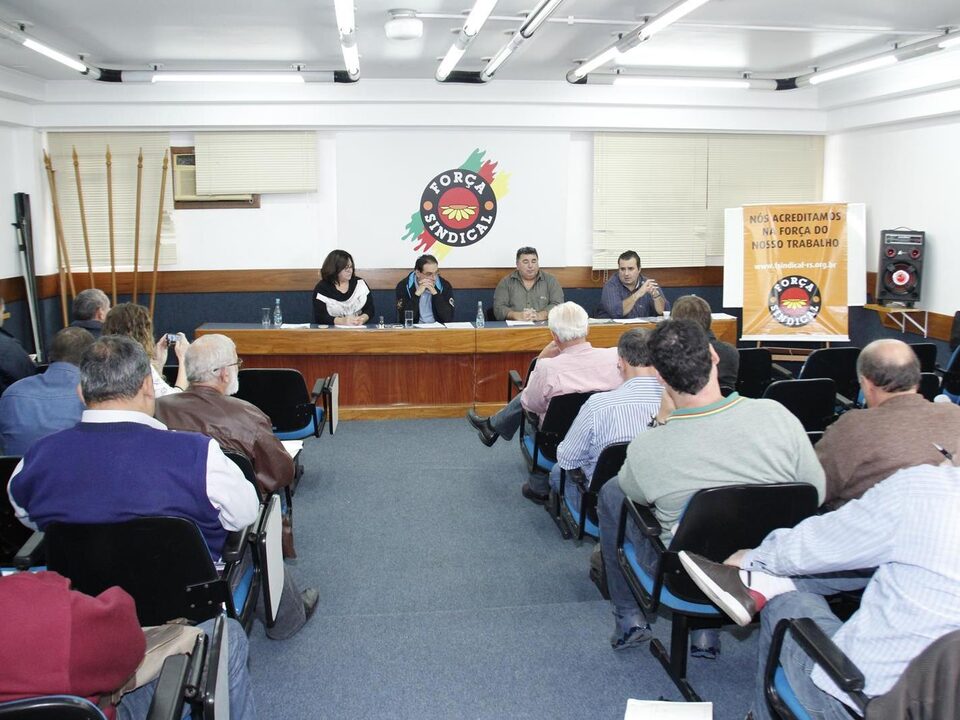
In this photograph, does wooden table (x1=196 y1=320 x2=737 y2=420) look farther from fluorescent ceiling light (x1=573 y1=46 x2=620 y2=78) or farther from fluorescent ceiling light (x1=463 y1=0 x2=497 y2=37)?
fluorescent ceiling light (x1=463 y1=0 x2=497 y2=37)

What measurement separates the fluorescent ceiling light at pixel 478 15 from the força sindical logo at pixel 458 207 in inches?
116

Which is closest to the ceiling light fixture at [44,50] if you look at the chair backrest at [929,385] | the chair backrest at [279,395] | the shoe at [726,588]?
the chair backrest at [279,395]

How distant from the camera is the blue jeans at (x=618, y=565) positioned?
9.25 feet

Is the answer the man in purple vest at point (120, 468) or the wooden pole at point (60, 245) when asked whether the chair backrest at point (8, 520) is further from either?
the wooden pole at point (60, 245)

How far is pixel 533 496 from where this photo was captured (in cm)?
459

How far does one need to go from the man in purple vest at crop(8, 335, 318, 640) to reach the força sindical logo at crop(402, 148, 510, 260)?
553 cm

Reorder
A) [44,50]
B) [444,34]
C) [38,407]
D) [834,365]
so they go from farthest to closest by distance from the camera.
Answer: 1. [444,34]
2. [44,50]
3. [834,365]
4. [38,407]

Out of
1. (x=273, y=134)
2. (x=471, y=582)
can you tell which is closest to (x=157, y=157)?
(x=273, y=134)

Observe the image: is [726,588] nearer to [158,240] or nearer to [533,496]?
[533,496]

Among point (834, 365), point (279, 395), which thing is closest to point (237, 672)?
point (279, 395)

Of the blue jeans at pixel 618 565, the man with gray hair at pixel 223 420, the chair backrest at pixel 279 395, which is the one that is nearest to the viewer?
the blue jeans at pixel 618 565

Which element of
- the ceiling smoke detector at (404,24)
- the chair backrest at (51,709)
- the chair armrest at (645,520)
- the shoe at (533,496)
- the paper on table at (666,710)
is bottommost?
the paper on table at (666,710)

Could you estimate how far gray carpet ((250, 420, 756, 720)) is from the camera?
276cm

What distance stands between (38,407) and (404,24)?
300 centimetres
